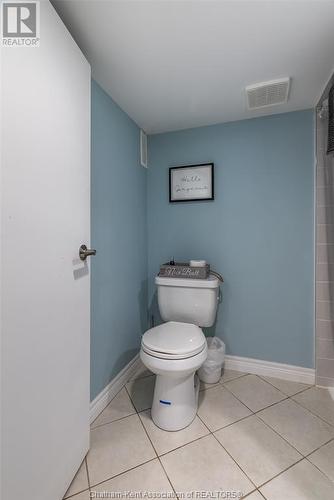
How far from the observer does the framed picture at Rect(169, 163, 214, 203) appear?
1.93m

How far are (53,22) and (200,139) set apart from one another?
→ 51.5 inches

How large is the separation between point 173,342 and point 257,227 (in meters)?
1.09

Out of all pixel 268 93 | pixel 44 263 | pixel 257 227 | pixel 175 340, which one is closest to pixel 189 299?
pixel 175 340

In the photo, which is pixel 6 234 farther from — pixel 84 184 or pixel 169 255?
pixel 169 255

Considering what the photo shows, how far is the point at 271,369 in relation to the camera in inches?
71.6

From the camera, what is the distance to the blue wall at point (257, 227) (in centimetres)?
174

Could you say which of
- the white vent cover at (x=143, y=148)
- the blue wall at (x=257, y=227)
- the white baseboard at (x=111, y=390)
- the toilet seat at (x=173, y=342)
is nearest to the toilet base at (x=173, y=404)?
the toilet seat at (x=173, y=342)

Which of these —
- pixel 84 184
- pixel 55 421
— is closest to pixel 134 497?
pixel 55 421

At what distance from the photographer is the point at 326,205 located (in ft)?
5.45

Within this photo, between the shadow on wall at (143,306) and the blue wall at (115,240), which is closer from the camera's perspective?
the blue wall at (115,240)

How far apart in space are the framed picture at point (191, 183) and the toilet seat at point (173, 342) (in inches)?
41.8

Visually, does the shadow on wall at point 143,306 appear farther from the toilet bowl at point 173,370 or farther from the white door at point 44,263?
the white door at point 44,263

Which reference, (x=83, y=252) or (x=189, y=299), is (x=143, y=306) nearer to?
(x=189, y=299)

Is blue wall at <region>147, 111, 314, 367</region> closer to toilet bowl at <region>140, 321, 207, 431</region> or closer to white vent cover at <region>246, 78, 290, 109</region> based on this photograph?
white vent cover at <region>246, 78, 290, 109</region>
